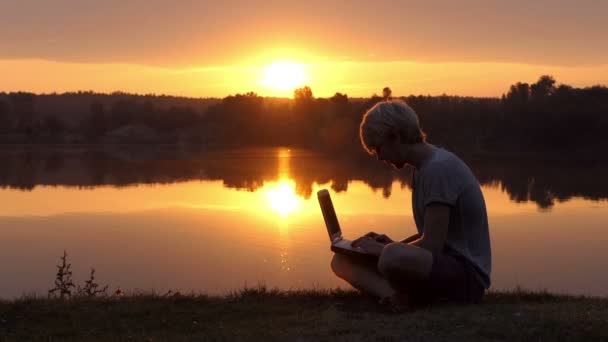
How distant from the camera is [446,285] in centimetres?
437

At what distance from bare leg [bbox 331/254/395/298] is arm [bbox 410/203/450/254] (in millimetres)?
491

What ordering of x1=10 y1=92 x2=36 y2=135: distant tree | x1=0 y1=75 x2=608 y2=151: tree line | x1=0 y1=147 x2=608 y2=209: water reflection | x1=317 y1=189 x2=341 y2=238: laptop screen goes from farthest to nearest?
x1=10 y1=92 x2=36 y2=135: distant tree, x1=0 y1=75 x2=608 y2=151: tree line, x1=0 y1=147 x2=608 y2=209: water reflection, x1=317 y1=189 x2=341 y2=238: laptop screen

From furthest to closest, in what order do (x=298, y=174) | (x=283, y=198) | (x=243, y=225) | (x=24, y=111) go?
(x=24, y=111) → (x=298, y=174) → (x=283, y=198) → (x=243, y=225)

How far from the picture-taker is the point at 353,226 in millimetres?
14859

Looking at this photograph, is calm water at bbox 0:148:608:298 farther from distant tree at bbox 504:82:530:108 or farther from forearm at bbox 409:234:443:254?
distant tree at bbox 504:82:530:108

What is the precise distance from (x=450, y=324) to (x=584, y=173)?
92.6ft

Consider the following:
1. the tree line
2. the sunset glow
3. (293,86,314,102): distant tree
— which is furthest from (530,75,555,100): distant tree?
the sunset glow

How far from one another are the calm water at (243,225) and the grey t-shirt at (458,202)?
4302mm

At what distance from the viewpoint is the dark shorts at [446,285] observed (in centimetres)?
426

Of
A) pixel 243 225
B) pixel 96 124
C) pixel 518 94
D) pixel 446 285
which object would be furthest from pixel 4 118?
pixel 446 285

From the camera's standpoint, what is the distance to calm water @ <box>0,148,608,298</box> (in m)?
10.1

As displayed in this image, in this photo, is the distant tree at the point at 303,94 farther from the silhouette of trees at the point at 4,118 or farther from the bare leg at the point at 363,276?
the bare leg at the point at 363,276

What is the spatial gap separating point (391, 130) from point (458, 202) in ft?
1.92

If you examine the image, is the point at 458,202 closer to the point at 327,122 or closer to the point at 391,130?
the point at 391,130
